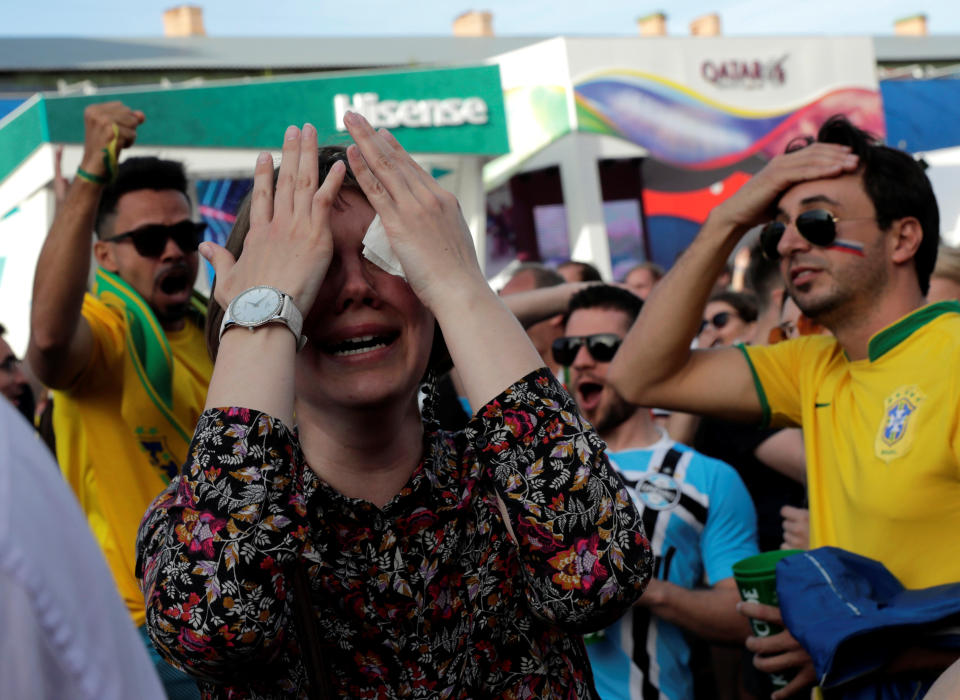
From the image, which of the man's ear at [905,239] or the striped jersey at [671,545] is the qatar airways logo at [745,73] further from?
the man's ear at [905,239]

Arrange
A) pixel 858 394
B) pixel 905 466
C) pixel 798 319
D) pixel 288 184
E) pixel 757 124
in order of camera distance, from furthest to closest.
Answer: pixel 757 124 < pixel 798 319 < pixel 858 394 < pixel 905 466 < pixel 288 184

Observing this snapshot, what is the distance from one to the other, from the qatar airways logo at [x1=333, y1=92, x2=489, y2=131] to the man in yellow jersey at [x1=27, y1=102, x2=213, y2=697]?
41.4ft

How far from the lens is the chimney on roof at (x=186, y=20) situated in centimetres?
3538

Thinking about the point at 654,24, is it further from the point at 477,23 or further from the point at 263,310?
the point at 263,310

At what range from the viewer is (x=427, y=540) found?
170 cm

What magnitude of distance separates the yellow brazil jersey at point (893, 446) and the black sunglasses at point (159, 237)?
2193mm

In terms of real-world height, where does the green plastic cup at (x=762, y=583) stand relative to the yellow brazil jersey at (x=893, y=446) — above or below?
below

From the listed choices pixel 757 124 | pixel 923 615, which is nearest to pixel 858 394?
pixel 923 615

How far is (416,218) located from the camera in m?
1.69

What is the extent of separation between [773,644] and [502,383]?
1.37 metres

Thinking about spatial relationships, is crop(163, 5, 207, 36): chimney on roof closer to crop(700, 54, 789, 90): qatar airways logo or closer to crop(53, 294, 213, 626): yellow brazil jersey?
crop(700, 54, 789, 90): qatar airways logo

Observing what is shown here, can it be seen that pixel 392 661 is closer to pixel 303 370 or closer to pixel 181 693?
pixel 303 370

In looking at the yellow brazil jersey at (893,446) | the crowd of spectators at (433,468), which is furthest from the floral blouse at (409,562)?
the yellow brazil jersey at (893,446)

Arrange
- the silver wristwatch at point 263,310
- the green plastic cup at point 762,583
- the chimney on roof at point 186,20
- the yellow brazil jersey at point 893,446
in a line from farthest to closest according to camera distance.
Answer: the chimney on roof at point 186,20, the green plastic cup at point 762,583, the yellow brazil jersey at point 893,446, the silver wristwatch at point 263,310
